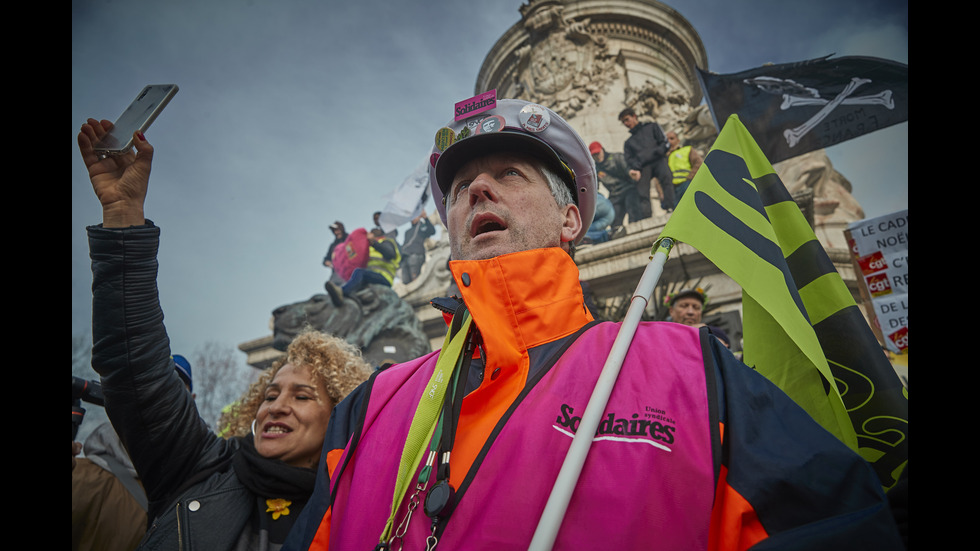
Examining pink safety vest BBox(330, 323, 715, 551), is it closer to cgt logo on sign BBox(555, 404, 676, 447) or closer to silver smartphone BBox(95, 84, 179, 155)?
cgt logo on sign BBox(555, 404, 676, 447)

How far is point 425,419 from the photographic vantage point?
4.92 ft

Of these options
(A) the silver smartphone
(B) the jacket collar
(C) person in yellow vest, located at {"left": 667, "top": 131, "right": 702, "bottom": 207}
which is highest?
(C) person in yellow vest, located at {"left": 667, "top": 131, "right": 702, "bottom": 207}

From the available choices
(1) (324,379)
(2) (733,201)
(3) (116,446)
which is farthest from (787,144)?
(3) (116,446)

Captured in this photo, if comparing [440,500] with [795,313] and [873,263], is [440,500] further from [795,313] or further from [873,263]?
[873,263]

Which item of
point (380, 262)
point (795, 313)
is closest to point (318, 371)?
point (795, 313)

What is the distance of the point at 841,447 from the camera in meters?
1.13

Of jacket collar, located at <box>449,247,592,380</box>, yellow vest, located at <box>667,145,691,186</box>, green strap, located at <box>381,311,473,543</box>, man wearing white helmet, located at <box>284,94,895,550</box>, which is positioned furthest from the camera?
yellow vest, located at <box>667,145,691,186</box>

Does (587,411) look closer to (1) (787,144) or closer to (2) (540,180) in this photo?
(2) (540,180)

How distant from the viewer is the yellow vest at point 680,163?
1155 cm

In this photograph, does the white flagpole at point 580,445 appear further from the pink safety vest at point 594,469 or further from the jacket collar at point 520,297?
the jacket collar at point 520,297

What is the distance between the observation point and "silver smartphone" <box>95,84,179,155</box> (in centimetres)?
194

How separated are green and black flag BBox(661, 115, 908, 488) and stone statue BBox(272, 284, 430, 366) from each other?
8106 mm

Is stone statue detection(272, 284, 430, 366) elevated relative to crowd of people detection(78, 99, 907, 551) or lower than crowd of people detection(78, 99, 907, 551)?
elevated

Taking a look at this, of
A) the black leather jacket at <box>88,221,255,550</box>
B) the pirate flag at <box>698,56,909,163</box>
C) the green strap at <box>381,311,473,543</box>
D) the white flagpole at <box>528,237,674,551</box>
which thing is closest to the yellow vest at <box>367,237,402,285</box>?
the pirate flag at <box>698,56,909,163</box>
